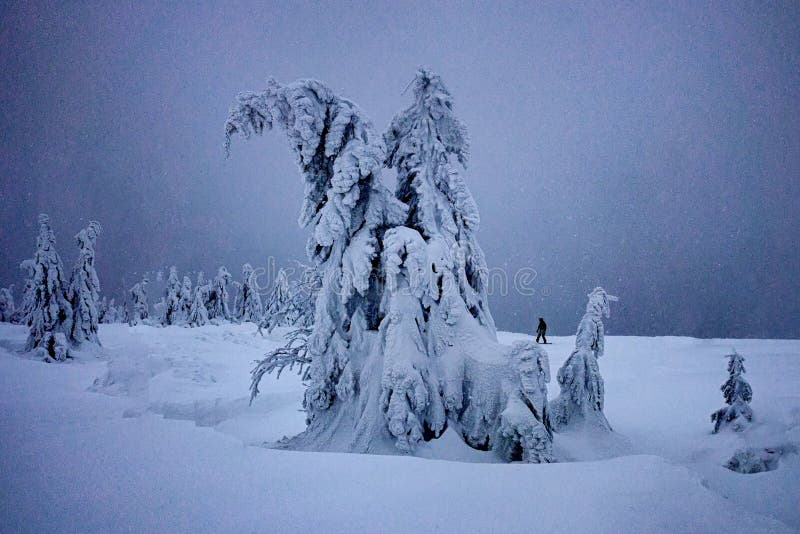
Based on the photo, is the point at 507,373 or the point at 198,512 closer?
the point at 198,512

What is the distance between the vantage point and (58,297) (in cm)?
2325

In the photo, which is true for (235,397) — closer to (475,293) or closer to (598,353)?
(475,293)

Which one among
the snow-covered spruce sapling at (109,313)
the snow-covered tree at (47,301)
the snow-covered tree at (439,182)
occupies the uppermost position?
the snow-covered tree at (439,182)

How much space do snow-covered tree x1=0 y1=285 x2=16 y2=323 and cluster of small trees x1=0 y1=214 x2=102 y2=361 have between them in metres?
35.3

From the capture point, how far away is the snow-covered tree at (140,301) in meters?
52.9

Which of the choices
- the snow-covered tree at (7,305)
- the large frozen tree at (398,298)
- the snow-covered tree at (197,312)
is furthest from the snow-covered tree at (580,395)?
the snow-covered tree at (7,305)

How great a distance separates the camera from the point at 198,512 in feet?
7.83

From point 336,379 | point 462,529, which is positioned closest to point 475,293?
point 336,379

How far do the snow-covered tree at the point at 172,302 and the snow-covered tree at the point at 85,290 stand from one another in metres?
23.7

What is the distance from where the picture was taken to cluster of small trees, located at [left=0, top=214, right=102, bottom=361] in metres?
21.9

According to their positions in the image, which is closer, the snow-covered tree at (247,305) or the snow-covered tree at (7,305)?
the snow-covered tree at (7,305)

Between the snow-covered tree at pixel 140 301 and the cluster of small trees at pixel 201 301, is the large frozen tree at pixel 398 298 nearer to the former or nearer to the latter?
the cluster of small trees at pixel 201 301

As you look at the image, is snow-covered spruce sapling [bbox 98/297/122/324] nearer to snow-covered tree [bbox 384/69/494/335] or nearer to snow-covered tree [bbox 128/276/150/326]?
snow-covered tree [bbox 128/276/150/326]

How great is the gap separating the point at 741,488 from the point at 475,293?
6.07 meters
